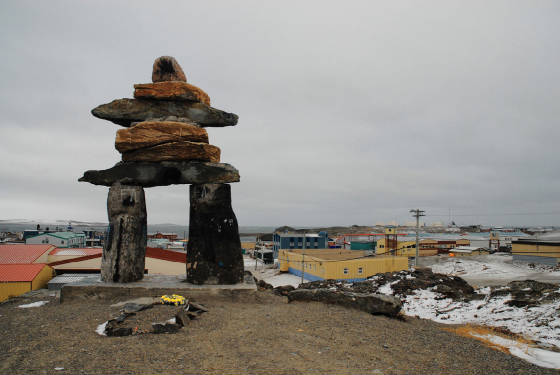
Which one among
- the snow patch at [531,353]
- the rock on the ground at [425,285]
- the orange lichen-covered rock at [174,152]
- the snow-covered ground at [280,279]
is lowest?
the snow-covered ground at [280,279]

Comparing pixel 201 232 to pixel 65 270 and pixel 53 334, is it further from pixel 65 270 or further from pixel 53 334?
pixel 65 270

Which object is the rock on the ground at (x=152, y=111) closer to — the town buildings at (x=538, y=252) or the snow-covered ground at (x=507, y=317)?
the snow-covered ground at (x=507, y=317)

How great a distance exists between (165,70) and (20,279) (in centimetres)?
1368

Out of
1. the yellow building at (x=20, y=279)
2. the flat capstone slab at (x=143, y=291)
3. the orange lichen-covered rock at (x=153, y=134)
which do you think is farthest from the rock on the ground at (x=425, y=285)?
the yellow building at (x=20, y=279)

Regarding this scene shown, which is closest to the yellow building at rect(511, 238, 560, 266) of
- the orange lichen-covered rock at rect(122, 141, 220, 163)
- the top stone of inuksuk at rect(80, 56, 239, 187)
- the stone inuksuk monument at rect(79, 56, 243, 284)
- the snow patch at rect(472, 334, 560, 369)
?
the snow patch at rect(472, 334, 560, 369)

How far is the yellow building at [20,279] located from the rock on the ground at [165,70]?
13067 millimetres

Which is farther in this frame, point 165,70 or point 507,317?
point 507,317

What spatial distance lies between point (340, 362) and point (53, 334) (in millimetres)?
4775

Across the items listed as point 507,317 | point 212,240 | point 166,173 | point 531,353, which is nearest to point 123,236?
point 166,173

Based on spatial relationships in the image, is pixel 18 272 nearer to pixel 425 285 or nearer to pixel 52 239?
pixel 425 285

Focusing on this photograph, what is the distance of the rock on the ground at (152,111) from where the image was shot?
9914 mm

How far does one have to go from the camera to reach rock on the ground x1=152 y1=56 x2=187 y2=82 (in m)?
10.2

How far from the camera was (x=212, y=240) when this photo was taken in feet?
31.3

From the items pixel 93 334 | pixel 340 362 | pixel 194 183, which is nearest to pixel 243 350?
pixel 340 362
